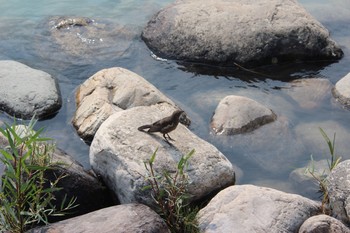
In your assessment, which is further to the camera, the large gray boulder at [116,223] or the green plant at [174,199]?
the green plant at [174,199]

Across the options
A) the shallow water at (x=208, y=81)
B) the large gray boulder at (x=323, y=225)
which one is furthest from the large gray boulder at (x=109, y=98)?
the large gray boulder at (x=323, y=225)

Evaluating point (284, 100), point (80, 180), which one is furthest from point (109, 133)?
point (284, 100)

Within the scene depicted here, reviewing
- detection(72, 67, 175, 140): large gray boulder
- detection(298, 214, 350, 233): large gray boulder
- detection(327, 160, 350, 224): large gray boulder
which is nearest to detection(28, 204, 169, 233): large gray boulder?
detection(298, 214, 350, 233): large gray boulder

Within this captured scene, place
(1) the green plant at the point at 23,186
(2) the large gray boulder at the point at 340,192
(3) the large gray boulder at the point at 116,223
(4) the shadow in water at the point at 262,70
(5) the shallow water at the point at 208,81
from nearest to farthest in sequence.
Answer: (1) the green plant at the point at 23,186
(3) the large gray boulder at the point at 116,223
(2) the large gray boulder at the point at 340,192
(5) the shallow water at the point at 208,81
(4) the shadow in water at the point at 262,70

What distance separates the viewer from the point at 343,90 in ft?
28.9

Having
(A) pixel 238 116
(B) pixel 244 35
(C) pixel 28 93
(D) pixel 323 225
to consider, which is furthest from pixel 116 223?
(B) pixel 244 35

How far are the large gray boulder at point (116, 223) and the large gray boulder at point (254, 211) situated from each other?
651 millimetres

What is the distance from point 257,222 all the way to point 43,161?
81.1 inches

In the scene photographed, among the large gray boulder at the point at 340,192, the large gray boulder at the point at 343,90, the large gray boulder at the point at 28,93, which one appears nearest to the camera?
the large gray boulder at the point at 340,192

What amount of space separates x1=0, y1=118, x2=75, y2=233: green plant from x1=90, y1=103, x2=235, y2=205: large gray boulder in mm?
673

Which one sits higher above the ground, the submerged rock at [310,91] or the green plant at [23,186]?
the green plant at [23,186]

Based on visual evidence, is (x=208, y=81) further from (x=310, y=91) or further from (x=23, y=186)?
(x=23, y=186)

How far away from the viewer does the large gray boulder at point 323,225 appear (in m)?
5.58

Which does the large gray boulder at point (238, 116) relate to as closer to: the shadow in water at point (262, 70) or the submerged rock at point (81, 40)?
the shadow in water at point (262, 70)
